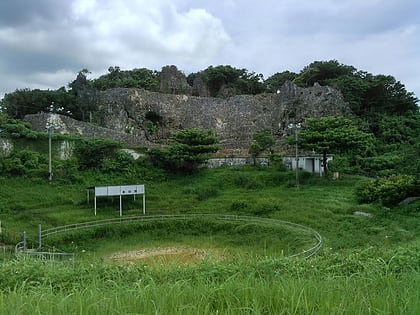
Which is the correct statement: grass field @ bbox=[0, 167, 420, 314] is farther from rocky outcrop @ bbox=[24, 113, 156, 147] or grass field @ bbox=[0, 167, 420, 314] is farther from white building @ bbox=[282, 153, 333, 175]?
rocky outcrop @ bbox=[24, 113, 156, 147]

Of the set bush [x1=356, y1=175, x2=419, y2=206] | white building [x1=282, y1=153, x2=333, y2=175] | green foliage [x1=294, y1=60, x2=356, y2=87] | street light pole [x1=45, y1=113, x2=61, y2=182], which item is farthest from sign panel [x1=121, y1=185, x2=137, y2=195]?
green foliage [x1=294, y1=60, x2=356, y2=87]

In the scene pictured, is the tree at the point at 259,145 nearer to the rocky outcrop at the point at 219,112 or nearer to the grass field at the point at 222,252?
the grass field at the point at 222,252

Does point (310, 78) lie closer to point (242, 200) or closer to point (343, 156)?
point (343, 156)

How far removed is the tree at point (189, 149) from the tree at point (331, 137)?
634cm

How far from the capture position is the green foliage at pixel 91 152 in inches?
993

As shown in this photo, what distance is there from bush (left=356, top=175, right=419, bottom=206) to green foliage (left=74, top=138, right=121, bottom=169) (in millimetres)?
16999

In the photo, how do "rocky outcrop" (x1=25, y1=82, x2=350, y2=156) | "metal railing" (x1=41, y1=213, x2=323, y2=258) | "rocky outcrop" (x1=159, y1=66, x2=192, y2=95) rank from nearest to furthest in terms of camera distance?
"metal railing" (x1=41, y1=213, x2=323, y2=258) → "rocky outcrop" (x1=25, y1=82, x2=350, y2=156) → "rocky outcrop" (x1=159, y1=66, x2=192, y2=95)

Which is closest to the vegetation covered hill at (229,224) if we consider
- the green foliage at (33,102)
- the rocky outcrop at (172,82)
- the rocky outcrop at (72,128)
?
the green foliage at (33,102)

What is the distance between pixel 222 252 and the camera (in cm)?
1265

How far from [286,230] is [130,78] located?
36629 mm

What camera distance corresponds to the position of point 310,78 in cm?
4134

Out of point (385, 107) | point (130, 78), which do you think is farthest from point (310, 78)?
point (130, 78)

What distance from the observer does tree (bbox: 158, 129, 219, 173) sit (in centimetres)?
2522

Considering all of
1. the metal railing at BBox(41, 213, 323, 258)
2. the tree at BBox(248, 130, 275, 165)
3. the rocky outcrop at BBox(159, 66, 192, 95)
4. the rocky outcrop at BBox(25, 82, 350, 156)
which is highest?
the rocky outcrop at BBox(159, 66, 192, 95)
